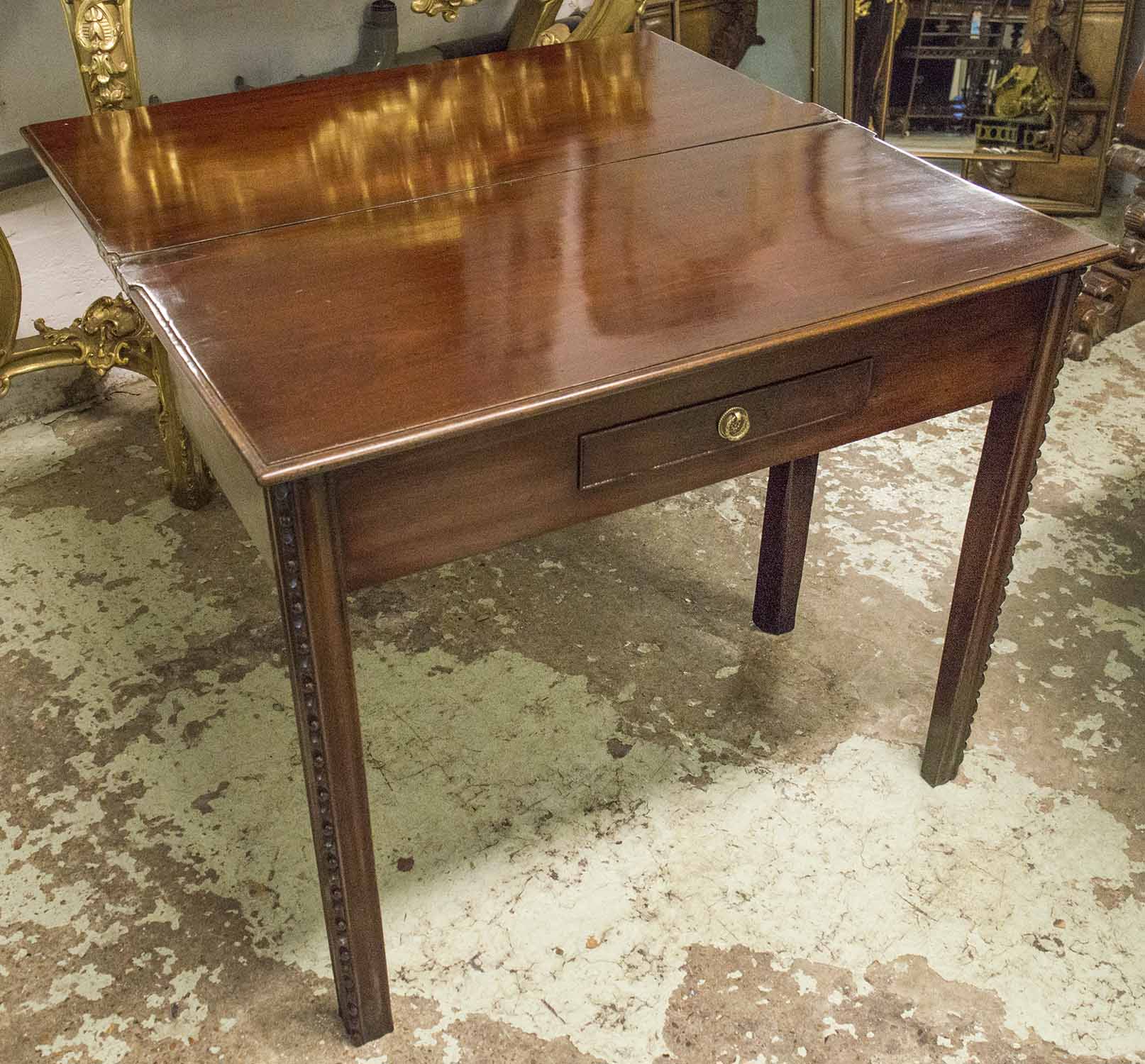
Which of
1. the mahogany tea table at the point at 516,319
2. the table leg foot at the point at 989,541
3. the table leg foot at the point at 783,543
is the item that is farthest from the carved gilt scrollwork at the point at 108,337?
the table leg foot at the point at 989,541

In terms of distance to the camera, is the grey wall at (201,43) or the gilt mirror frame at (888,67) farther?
the gilt mirror frame at (888,67)

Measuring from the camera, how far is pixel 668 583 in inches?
81.9

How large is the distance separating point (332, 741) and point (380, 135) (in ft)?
2.60

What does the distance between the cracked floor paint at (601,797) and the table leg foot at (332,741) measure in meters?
0.11

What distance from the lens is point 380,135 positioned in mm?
1613

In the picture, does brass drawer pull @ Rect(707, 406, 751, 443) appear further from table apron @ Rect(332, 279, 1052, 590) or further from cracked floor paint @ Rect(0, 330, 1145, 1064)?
Answer: cracked floor paint @ Rect(0, 330, 1145, 1064)

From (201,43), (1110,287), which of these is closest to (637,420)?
(201,43)

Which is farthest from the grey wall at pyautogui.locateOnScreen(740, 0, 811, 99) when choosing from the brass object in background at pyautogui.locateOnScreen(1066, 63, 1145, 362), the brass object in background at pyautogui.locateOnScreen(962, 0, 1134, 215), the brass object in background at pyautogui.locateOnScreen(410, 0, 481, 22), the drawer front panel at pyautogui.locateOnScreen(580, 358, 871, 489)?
the drawer front panel at pyautogui.locateOnScreen(580, 358, 871, 489)

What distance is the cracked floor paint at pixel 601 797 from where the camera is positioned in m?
1.45

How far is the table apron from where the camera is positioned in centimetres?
110

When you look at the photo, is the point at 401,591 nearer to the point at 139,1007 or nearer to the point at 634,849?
the point at 634,849

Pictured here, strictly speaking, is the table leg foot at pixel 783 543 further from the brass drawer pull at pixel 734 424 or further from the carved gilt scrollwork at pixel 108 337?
the carved gilt scrollwork at pixel 108 337

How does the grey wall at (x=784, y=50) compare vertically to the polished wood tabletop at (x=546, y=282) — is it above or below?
below

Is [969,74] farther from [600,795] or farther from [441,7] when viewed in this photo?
[600,795]
